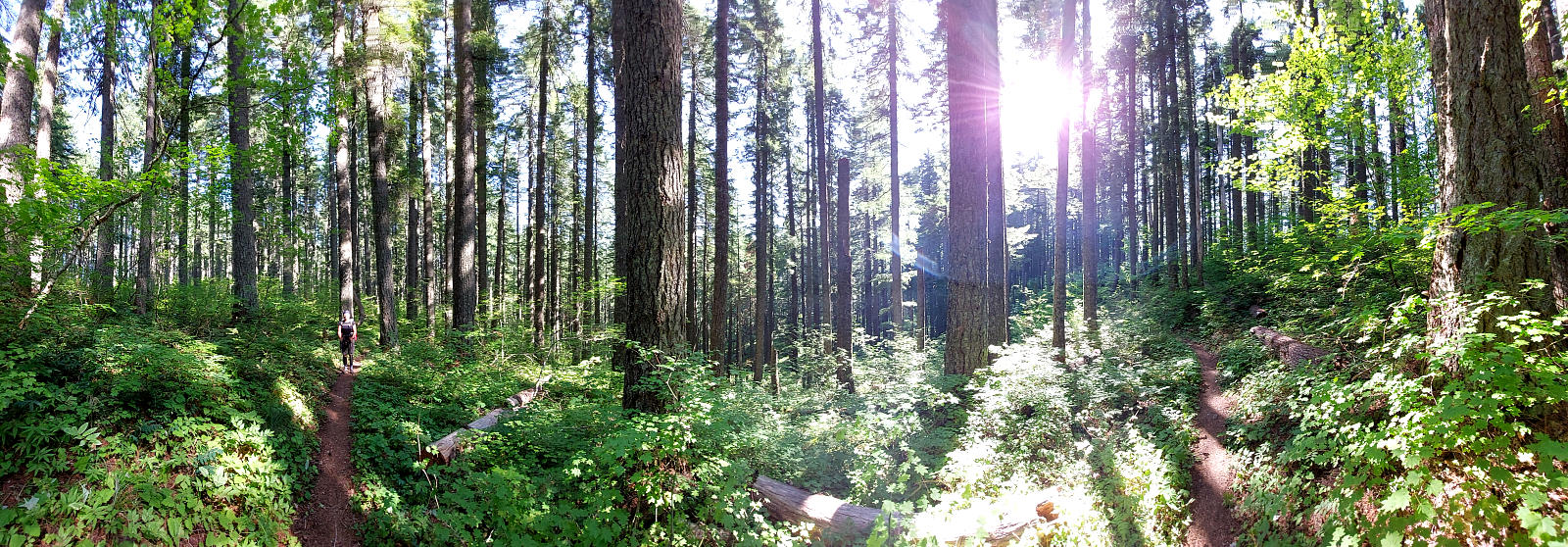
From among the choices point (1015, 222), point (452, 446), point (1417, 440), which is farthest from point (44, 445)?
point (1015, 222)

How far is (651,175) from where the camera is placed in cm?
504

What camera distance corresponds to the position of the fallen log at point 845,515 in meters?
4.28

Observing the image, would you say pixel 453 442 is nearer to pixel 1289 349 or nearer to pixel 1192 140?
pixel 1289 349

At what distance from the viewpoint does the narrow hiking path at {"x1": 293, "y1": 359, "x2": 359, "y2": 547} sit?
15.1ft

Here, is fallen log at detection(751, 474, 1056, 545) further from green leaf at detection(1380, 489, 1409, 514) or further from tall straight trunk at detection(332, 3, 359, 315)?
tall straight trunk at detection(332, 3, 359, 315)

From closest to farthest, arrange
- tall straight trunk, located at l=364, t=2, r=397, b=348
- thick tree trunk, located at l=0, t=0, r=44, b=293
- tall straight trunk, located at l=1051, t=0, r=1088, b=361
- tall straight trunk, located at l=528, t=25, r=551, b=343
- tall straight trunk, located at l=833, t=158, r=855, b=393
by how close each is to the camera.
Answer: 1. thick tree trunk, located at l=0, t=0, r=44, b=293
2. tall straight trunk, located at l=364, t=2, r=397, b=348
3. tall straight trunk, located at l=1051, t=0, r=1088, b=361
4. tall straight trunk, located at l=833, t=158, r=855, b=393
5. tall straight trunk, located at l=528, t=25, r=551, b=343

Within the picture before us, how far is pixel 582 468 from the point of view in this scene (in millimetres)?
4906

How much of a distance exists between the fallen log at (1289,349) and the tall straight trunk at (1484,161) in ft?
7.97

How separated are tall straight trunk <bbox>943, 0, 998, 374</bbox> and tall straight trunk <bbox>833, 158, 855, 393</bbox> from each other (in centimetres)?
632

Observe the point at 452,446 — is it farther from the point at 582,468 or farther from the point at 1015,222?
the point at 1015,222

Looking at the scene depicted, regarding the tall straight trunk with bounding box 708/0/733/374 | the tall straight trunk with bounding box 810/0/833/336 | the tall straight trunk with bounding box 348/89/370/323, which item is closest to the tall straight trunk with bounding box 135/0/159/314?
the tall straight trunk with bounding box 348/89/370/323

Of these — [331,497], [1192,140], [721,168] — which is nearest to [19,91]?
[331,497]

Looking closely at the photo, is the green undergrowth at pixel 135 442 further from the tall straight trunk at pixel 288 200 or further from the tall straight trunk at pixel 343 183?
the tall straight trunk at pixel 343 183

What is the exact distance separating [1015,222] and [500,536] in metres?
48.0
